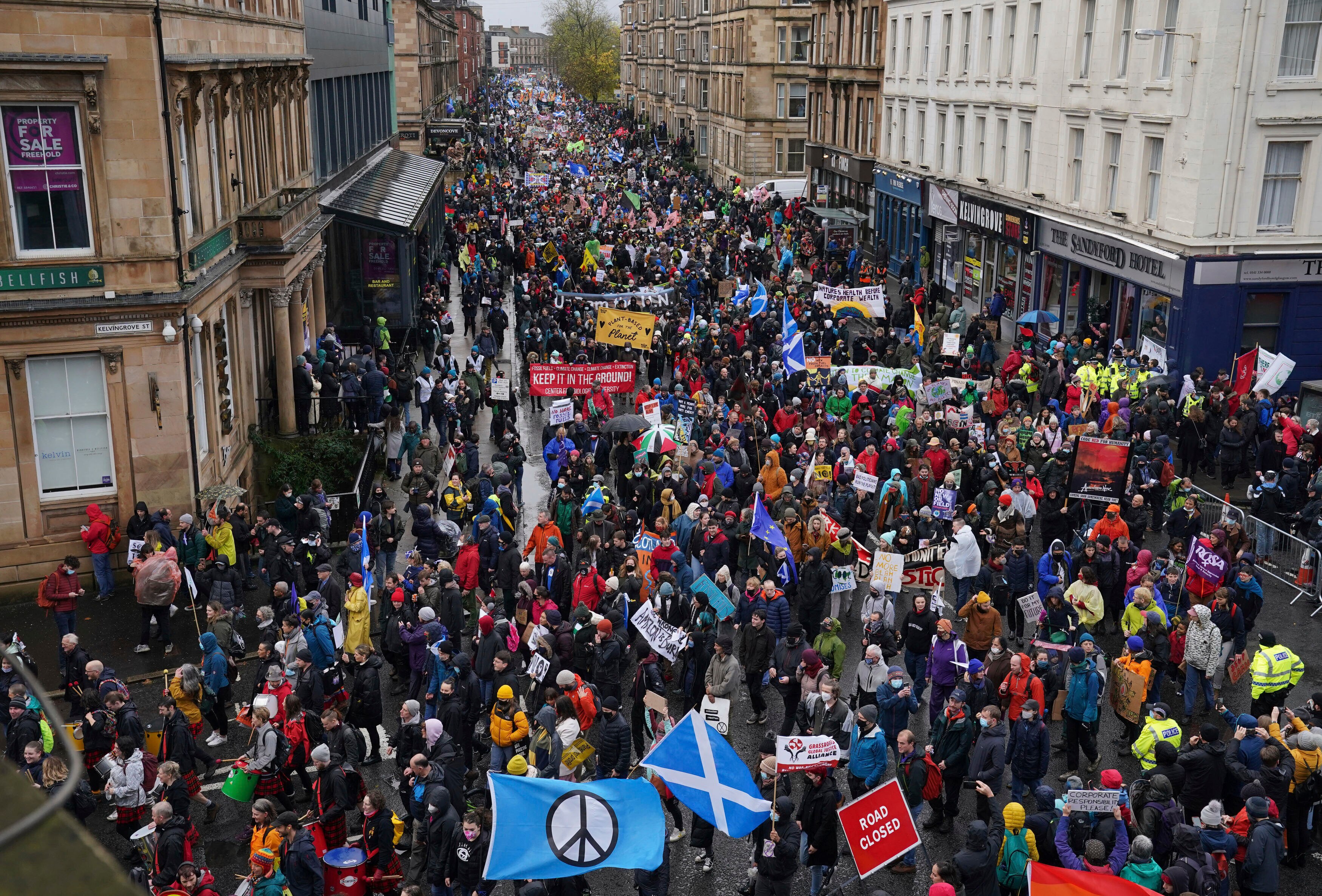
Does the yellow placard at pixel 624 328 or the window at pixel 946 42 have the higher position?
the window at pixel 946 42

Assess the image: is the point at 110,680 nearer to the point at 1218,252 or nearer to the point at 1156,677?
the point at 1156,677

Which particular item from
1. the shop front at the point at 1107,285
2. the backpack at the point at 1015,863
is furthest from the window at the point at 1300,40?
the backpack at the point at 1015,863

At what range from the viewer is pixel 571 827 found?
1012 centimetres

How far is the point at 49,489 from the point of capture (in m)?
18.6

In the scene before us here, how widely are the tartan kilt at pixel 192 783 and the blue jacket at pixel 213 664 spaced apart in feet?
3.85

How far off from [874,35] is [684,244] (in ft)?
42.6

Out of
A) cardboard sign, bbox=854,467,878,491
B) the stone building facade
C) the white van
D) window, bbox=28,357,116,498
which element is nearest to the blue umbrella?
cardboard sign, bbox=854,467,878,491

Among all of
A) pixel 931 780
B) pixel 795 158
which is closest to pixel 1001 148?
pixel 931 780

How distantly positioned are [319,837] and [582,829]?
2533 mm

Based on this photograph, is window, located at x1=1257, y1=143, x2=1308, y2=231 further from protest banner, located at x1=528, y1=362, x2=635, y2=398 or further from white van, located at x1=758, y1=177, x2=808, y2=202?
white van, located at x1=758, y1=177, x2=808, y2=202

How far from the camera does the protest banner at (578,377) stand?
78.1 ft

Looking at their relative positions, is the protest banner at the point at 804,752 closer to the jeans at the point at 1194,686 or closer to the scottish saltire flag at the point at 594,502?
the jeans at the point at 1194,686

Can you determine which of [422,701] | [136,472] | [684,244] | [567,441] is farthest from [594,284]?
[422,701]

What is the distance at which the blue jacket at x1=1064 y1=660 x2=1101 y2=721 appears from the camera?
41.9 feet
